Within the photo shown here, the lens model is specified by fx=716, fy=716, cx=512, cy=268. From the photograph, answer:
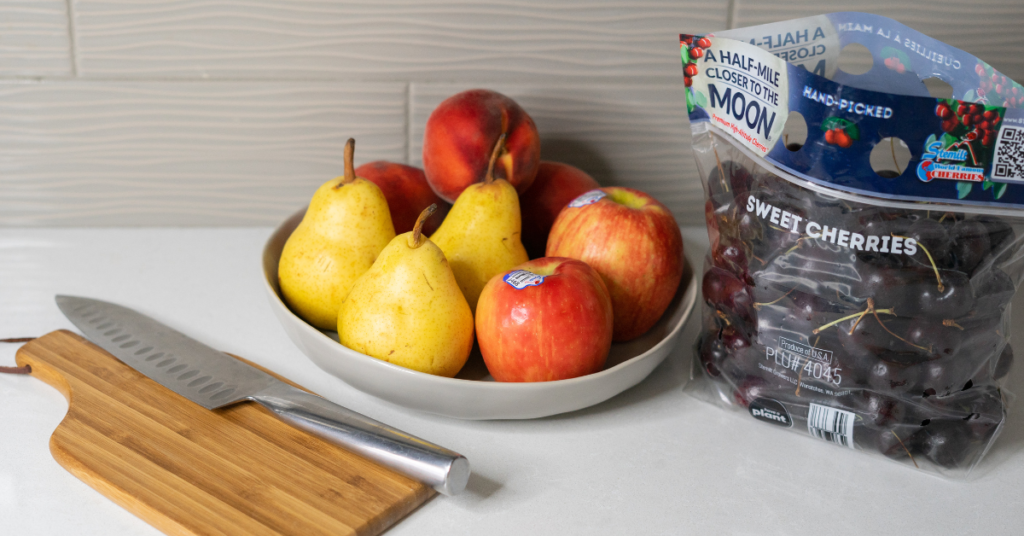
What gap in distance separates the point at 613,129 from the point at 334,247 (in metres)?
0.42

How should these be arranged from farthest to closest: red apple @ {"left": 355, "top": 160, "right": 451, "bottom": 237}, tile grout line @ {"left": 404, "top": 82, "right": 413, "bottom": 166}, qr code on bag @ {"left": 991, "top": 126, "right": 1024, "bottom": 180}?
tile grout line @ {"left": 404, "top": 82, "right": 413, "bottom": 166}
red apple @ {"left": 355, "top": 160, "right": 451, "bottom": 237}
qr code on bag @ {"left": 991, "top": 126, "right": 1024, "bottom": 180}

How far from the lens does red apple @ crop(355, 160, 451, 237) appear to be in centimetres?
77

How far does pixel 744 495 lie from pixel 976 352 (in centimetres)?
20

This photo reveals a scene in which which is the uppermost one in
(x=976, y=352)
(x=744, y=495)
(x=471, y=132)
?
(x=471, y=132)

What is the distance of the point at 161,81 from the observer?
2.79ft

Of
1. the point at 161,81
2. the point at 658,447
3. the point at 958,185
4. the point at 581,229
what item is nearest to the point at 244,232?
the point at 161,81

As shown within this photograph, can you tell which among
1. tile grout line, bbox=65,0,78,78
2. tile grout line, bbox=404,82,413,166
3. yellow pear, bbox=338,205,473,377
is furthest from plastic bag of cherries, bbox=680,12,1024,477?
tile grout line, bbox=65,0,78,78

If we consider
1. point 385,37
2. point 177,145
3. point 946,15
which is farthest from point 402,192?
point 946,15

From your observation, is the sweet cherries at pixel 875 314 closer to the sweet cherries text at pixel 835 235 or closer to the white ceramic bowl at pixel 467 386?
the sweet cherries text at pixel 835 235

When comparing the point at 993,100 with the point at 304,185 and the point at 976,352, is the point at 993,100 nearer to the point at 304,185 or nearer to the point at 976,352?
the point at 976,352

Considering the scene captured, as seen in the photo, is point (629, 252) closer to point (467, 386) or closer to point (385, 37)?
point (467, 386)

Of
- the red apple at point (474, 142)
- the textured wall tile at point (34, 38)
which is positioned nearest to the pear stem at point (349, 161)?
the red apple at point (474, 142)

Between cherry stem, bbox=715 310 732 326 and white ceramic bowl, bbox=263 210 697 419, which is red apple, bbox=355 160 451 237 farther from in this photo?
cherry stem, bbox=715 310 732 326

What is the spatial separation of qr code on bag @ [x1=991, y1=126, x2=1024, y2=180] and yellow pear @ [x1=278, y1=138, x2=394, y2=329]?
19.1 inches
